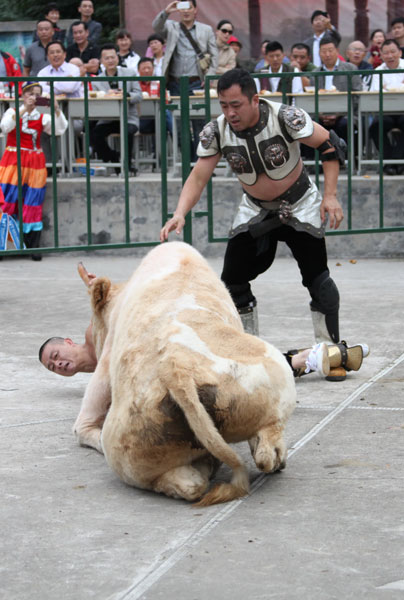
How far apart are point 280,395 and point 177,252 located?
0.89 metres

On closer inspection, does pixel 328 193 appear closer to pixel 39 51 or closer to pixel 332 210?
pixel 332 210

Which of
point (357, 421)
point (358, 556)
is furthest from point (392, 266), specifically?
point (358, 556)

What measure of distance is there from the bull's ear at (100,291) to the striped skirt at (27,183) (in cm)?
476

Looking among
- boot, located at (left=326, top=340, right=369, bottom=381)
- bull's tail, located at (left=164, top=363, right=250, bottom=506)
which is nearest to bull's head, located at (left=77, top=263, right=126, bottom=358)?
bull's tail, located at (left=164, top=363, right=250, bottom=506)

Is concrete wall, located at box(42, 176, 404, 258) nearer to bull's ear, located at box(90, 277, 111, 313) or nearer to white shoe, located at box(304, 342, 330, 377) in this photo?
white shoe, located at box(304, 342, 330, 377)

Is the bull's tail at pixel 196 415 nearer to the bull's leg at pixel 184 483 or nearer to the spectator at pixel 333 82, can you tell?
the bull's leg at pixel 184 483

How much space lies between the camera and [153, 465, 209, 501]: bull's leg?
3.58 metres

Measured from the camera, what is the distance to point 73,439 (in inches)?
176

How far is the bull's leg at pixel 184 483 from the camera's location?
3.58 meters

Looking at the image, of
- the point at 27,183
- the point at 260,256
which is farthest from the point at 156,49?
the point at 260,256

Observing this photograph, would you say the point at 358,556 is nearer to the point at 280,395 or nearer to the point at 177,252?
the point at 280,395

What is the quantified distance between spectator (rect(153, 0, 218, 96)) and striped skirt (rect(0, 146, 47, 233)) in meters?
3.30

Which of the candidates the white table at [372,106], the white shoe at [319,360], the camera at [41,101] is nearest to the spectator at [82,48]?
the camera at [41,101]

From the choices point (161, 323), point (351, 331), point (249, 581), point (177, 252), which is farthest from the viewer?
point (351, 331)
